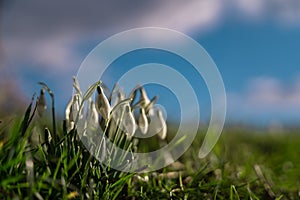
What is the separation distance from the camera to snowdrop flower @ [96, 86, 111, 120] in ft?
7.10

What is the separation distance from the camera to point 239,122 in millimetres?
6828

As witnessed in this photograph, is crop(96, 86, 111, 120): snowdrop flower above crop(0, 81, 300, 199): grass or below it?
above

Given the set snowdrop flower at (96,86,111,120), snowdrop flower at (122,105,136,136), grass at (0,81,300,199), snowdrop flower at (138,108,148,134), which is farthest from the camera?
snowdrop flower at (138,108,148,134)

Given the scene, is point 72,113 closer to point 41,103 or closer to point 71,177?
point 41,103

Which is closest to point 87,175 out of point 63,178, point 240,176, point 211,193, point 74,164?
point 74,164

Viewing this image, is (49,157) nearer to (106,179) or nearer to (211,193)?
(106,179)

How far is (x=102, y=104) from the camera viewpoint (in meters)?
2.17

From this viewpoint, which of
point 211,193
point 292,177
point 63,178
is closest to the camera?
point 63,178

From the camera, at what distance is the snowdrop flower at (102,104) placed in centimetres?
216

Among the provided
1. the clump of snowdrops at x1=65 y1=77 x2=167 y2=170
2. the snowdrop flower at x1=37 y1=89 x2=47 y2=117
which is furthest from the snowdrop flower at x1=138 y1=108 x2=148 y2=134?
the snowdrop flower at x1=37 y1=89 x2=47 y2=117

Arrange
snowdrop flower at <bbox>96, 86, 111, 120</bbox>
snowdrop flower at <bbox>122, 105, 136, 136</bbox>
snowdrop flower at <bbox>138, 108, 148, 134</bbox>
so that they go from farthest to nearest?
snowdrop flower at <bbox>138, 108, 148, 134</bbox> → snowdrop flower at <bbox>122, 105, 136, 136</bbox> → snowdrop flower at <bbox>96, 86, 111, 120</bbox>

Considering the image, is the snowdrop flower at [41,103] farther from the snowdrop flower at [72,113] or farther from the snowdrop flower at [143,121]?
the snowdrop flower at [143,121]

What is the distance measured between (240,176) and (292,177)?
909 millimetres

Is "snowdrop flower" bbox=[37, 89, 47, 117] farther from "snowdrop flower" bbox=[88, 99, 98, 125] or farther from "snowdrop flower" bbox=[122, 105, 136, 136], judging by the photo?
"snowdrop flower" bbox=[122, 105, 136, 136]
